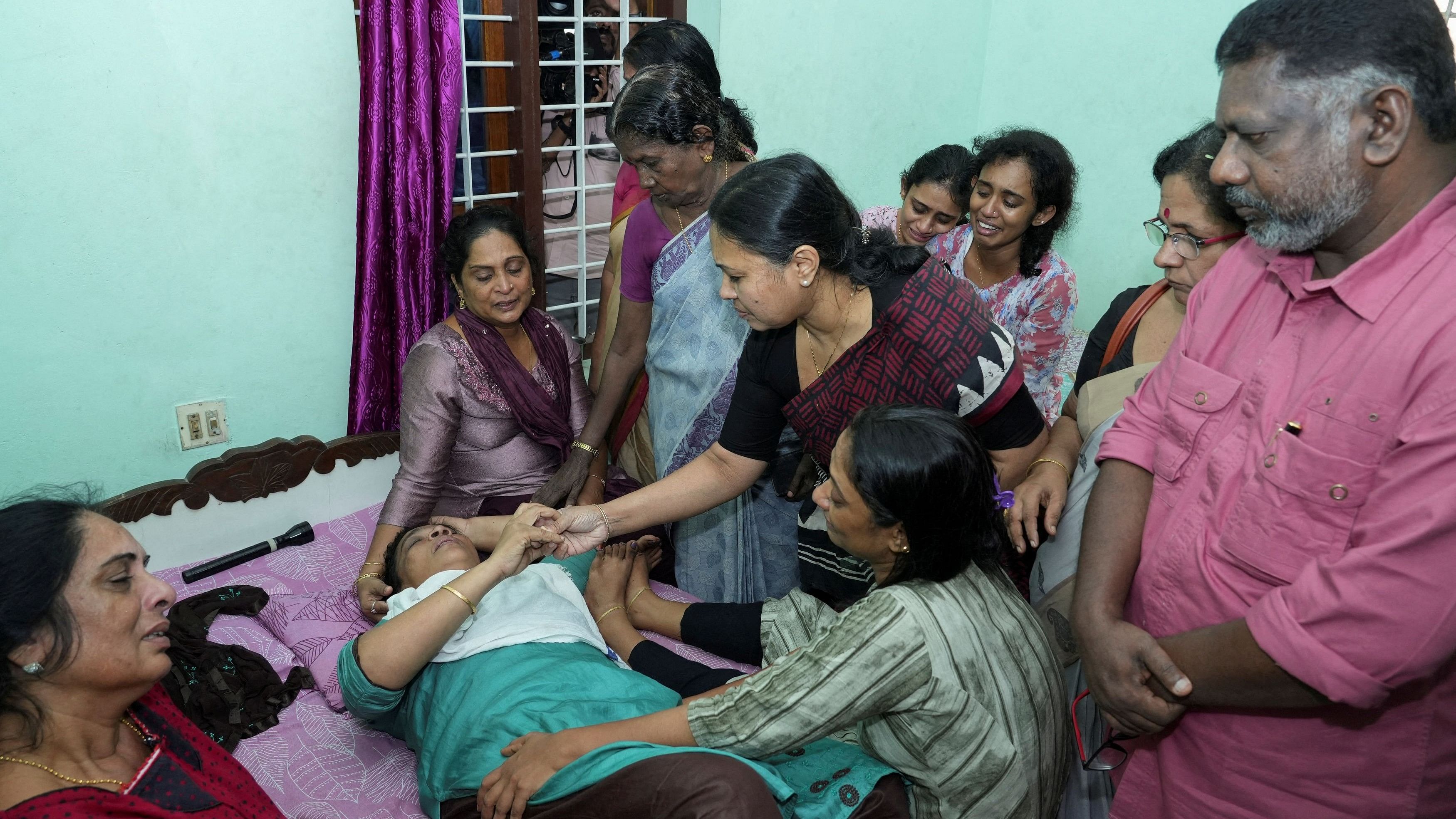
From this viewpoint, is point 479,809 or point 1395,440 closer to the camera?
point 1395,440

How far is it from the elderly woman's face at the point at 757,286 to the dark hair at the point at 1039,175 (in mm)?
1253

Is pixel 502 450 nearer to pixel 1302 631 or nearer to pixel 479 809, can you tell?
pixel 479 809

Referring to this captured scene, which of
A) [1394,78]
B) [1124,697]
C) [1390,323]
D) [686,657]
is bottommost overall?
[686,657]

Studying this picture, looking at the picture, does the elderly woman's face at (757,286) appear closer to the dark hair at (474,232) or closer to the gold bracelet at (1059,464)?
the gold bracelet at (1059,464)

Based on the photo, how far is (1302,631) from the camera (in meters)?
1.21

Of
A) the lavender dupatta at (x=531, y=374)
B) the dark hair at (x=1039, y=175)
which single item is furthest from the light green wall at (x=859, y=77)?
the lavender dupatta at (x=531, y=374)

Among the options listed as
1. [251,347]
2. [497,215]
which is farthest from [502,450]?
[251,347]

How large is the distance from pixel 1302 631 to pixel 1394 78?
0.67m

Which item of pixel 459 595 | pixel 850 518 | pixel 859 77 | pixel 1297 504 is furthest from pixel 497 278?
pixel 859 77

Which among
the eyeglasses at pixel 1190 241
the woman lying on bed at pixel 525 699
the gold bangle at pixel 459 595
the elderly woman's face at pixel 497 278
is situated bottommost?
A: the woman lying on bed at pixel 525 699

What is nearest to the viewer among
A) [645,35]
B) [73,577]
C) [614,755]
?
[73,577]

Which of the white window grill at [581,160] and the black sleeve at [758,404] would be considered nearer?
the black sleeve at [758,404]

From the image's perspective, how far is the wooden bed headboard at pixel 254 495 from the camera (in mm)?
2855

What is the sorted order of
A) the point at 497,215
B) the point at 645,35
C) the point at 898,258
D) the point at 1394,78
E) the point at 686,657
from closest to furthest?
the point at 1394,78 < the point at 898,258 < the point at 686,657 < the point at 497,215 < the point at 645,35
